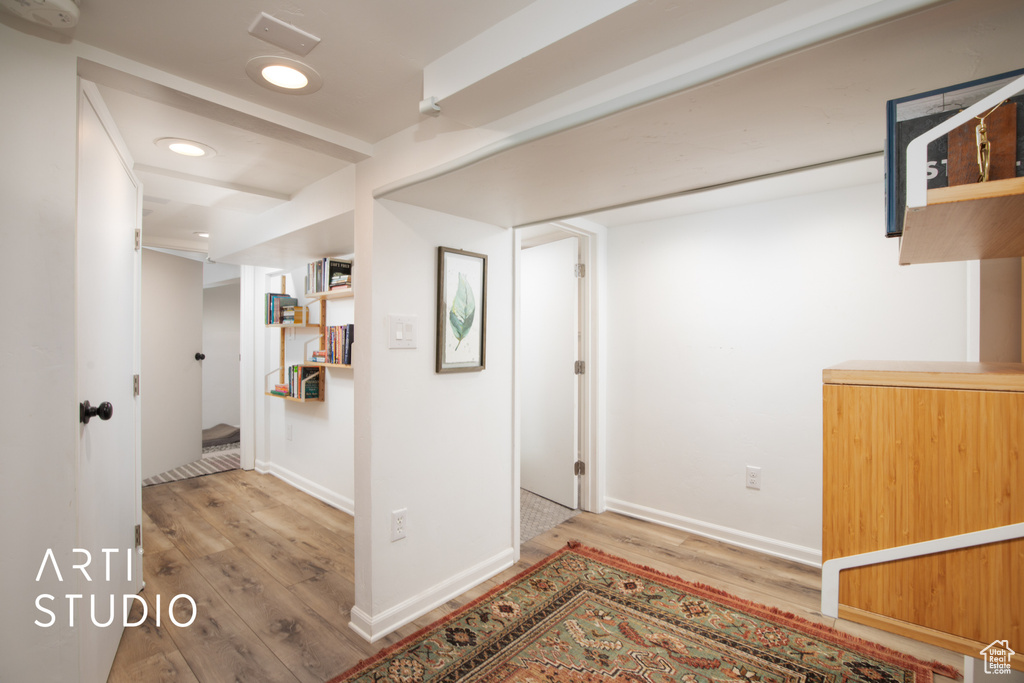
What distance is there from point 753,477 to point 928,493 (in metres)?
2.36

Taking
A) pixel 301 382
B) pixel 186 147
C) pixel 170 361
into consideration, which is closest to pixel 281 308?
pixel 301 382

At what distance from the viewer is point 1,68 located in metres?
1.16

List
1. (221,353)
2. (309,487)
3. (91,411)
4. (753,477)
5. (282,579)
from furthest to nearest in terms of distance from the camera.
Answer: (221,353) < (309,487) < (753,477) < (282,579) < (91,411)

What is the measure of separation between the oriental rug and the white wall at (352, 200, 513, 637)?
21 cm

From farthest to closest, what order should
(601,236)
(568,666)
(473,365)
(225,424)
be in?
(225,424), (601,236), (473,365), (568,666)

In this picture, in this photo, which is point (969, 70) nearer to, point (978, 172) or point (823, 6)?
point (823, 6)

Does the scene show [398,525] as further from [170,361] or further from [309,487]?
[170,361]

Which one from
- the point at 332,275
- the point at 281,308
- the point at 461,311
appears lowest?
the point at 461,311

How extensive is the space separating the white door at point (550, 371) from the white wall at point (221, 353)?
15.9ft

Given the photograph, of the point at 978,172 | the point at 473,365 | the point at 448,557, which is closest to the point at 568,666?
the point at 448,557

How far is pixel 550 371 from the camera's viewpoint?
369 cm

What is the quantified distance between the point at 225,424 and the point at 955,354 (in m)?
7.73

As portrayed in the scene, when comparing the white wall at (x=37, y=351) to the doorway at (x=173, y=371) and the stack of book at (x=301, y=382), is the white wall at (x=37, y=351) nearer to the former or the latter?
the stack of book at (x=301, y=382)

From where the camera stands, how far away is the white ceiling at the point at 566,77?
958 millimetres
